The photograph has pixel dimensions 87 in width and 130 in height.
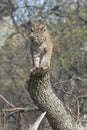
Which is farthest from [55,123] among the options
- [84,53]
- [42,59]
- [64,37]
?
[64,37]

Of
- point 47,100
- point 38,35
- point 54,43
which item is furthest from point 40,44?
point 54,43

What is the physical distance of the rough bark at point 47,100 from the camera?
5266 millimetres

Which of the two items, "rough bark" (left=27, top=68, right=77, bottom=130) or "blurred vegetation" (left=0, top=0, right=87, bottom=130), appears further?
"blurred vegetation" (left=0, top=0, right=87, bottom=130)

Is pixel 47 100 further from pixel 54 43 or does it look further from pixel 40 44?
pixel 54 43

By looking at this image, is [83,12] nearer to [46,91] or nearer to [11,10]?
[11,10]

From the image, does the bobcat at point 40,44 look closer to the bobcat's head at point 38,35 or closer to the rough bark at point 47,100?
the bobcat's head at point 38,35

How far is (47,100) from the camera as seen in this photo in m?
5.50

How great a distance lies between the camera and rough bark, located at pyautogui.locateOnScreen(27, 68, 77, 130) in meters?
5.27

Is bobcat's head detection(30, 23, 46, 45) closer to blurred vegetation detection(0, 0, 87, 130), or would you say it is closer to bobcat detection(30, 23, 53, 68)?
bobcat detection(30, 23, 53, 68)

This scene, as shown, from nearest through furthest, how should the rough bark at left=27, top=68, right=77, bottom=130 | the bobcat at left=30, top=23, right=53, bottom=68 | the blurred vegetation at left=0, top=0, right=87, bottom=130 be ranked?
the rough bark at left=27, top=68, right=77, bottom=130 → the bobcat at left=30, top=23, right=53, bottom=68 → the blurred vegetation at left=0, top=0, right=87, bottom=130

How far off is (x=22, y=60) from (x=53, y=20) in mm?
1526

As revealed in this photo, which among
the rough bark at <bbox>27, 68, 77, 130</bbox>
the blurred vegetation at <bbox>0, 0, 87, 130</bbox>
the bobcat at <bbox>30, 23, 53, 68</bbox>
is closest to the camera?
the rough bark at <bbox>27, 68, 77, 130</bbox>

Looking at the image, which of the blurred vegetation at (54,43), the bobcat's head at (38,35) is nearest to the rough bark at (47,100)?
the bobcat's head at (38,35)

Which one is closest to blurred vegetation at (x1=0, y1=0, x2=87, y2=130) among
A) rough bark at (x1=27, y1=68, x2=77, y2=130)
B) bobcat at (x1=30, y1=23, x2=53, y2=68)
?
bobcat at (x1=30, y1=23, x2=53, y2=68)
